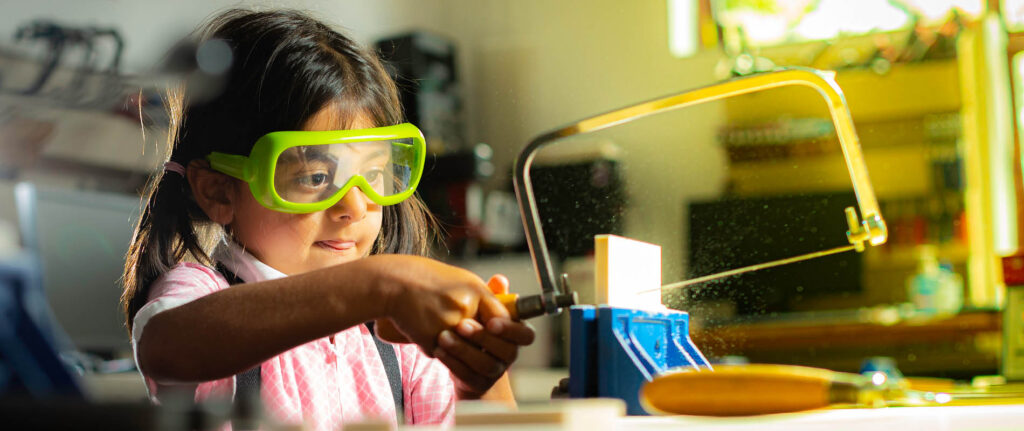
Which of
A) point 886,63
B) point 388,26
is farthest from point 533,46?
point 886,63

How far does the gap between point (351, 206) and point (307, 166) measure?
0.16ft

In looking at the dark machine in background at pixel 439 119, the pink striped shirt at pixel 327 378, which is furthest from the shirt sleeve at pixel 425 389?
the dark machine in background at pixel 439 119

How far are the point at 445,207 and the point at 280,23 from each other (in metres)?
0.21

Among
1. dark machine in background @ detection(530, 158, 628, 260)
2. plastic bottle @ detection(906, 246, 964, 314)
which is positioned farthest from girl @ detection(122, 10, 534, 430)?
plastic bottle @ detection(906, 246, 964, 314)

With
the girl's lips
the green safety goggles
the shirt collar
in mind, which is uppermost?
the green safety goggles

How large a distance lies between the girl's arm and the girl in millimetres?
21

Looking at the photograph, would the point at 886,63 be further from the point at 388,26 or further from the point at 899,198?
the point at 388,26

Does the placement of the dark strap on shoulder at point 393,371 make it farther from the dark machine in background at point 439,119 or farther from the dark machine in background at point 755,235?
the dark machine in background at point 755,235

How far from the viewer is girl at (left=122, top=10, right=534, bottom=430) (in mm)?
614

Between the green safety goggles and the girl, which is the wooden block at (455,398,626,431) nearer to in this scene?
the girl

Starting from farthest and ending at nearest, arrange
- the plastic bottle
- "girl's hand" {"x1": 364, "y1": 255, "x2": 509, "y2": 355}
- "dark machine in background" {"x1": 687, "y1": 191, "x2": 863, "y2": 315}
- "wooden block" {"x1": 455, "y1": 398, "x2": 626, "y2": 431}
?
the plastic bottle, "dark machine in background" {"x1": 687, "y1": 191, "x2": 863, "y2": 315}, "girl's hand" {"x1": 364, "y1": 255, "x2": 509, "y2": 355}, "wooden block" {"x1": 455, "y1": 398, "x2": 626, "y2": 431}

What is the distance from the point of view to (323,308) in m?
0.48

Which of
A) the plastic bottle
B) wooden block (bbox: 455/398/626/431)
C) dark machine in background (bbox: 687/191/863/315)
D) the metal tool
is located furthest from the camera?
the plastic bottle

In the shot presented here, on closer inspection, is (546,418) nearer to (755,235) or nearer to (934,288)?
(755,235)
